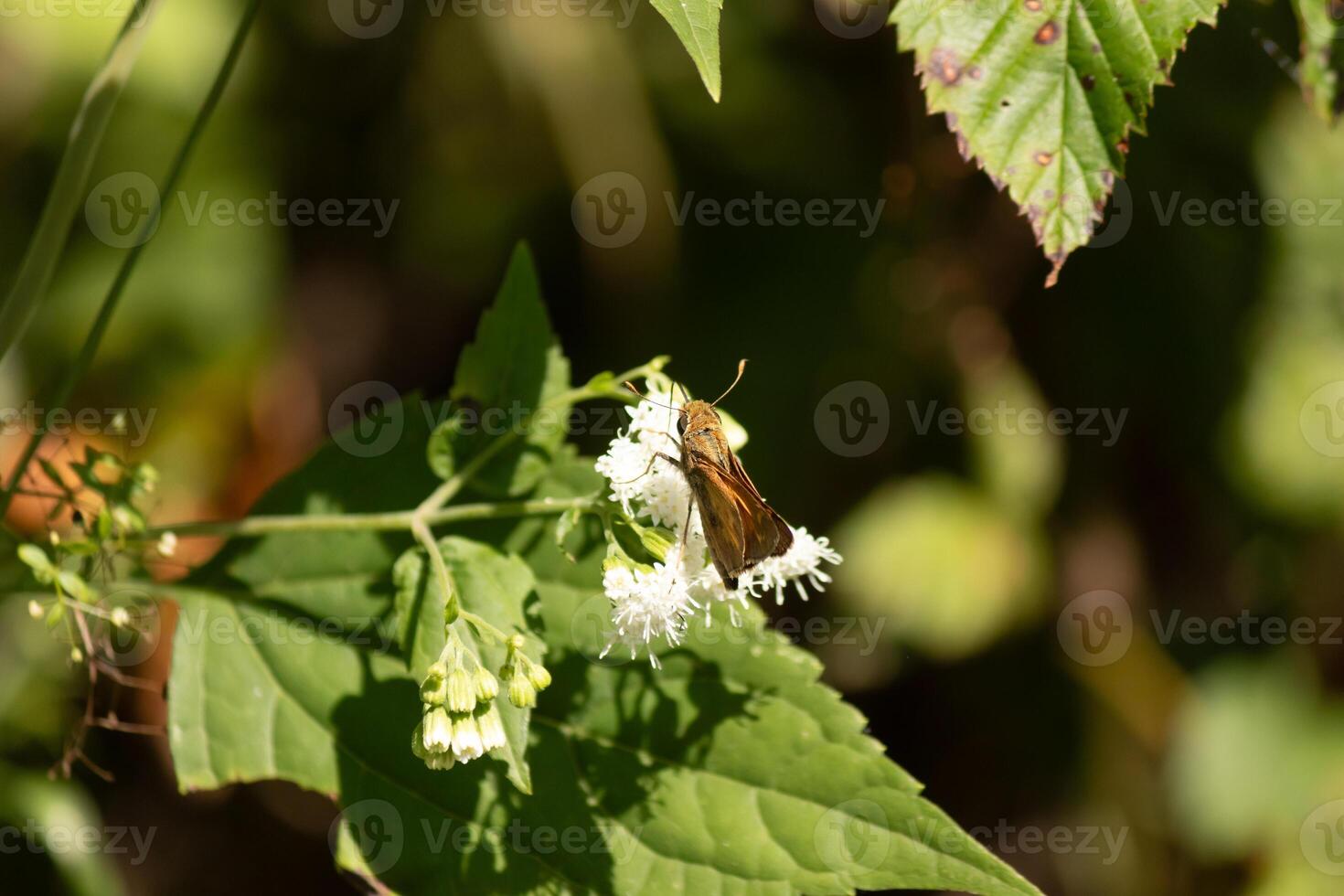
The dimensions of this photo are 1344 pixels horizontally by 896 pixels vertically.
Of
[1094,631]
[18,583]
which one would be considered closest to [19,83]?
[18,583]

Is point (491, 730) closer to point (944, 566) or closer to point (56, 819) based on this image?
point (56, 819)

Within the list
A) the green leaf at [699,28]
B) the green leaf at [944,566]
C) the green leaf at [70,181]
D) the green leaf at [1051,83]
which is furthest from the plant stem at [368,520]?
the green leaf at [944,566]

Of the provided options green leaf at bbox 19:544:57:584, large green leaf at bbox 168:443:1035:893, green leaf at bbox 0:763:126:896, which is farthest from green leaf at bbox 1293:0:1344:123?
green leaf at bbox 0:763:126:896

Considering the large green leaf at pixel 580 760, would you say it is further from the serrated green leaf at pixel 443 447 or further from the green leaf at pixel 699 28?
the green leaf at pixel 699 28

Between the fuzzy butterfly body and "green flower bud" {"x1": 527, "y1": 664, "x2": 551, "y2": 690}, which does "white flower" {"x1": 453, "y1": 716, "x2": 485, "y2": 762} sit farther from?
the fuzzy butterfly body

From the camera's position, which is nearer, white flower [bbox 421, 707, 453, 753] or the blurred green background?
white flower [bbox 421, 707, 453, 753]

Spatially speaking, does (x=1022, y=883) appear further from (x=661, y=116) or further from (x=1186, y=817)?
(x=661, y=116)

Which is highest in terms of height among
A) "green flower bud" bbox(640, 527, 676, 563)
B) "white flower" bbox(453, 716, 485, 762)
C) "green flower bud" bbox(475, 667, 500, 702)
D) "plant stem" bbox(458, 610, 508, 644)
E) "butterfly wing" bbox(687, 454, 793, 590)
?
"butterfly wing" bbox(687, 454, 793, 590)
